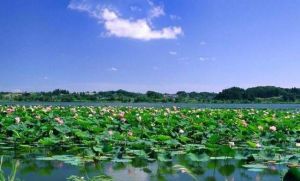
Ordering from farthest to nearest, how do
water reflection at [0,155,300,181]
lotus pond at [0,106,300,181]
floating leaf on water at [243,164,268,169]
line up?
floating leaf on water at [243,164,268,169] < lotus pond at [0,106,300,181] < water reflection at [0,155,300,181]

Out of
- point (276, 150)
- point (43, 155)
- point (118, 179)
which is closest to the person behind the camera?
point (118, 179)

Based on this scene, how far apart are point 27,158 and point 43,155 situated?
375 millimetres

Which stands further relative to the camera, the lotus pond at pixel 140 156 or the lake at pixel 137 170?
the lotus pond at pixel 140 156

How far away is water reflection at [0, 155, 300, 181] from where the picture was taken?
5.53 metres

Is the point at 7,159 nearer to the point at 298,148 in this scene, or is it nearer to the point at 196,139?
the point at 196,139

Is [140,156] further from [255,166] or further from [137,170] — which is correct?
[255,166]

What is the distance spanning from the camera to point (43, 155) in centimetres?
726

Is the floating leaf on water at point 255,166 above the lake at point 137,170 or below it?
above

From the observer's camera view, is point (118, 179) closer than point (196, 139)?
Yes

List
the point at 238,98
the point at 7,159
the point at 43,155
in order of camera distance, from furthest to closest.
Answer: the point at 238,98
the point at 43,155
the point at 7,159

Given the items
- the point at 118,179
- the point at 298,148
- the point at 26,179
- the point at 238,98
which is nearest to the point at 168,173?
the point at 118,179

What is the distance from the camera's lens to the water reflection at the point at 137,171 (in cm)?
553

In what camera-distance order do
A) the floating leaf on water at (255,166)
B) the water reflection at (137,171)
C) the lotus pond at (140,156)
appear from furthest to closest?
1. the floating leaf on water at (255,166)
2. the lotus pond at (140,156)
3. the water reflection at (137,171)

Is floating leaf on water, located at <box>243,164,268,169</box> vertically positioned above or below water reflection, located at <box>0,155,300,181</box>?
above
